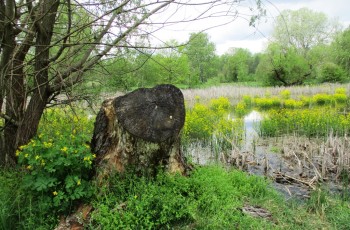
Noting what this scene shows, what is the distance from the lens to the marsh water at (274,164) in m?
5.45

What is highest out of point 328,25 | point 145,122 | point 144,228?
point 328,25

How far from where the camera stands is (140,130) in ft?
11.3

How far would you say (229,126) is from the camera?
342 inches

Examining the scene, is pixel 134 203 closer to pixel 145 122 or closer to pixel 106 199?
pixel 106 199

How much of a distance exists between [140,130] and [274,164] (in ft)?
14.8

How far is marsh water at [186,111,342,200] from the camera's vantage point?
5445 mm

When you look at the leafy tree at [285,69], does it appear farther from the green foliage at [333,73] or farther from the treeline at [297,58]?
the green foliage at [333,73]

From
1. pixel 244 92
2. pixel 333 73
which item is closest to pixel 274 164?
pixel 244 92

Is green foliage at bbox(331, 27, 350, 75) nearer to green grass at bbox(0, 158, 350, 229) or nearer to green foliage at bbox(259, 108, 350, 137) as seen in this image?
green foliage at bbox(259, 108, 350, 137)

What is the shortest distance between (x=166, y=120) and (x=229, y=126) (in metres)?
5.34

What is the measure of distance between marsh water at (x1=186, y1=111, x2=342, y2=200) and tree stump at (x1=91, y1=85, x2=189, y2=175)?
2037 mm

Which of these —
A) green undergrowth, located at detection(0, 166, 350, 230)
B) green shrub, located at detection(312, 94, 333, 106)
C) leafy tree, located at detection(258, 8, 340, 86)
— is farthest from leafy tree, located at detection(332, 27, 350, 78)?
green undergrowth, located at detection(0, 166, 350, 230)

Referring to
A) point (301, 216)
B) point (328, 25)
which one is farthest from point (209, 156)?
point (328, 25)

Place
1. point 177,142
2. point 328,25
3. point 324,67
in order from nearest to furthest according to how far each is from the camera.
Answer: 1. point 177,142
2. point 324,67
3. point 328,25
